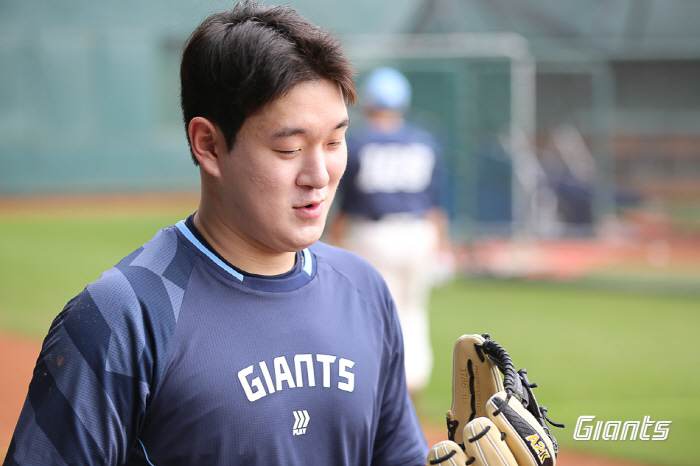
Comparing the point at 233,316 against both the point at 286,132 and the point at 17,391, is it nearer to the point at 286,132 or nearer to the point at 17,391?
the point at 286,132

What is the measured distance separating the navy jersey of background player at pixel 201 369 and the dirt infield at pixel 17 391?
9.88ft

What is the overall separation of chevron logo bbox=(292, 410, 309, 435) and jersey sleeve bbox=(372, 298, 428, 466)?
279 mm

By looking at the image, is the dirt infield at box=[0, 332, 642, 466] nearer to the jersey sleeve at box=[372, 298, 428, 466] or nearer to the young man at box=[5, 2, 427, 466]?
the jersey sleeve at box=[372, 298, 428, 466]

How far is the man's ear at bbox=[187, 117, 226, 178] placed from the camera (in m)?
1.43

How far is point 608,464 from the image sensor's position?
4188 millimetres

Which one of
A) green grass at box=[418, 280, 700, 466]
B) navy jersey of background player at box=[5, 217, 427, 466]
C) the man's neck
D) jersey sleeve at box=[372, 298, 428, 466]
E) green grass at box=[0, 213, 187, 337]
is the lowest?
green grass at box=[418, 280, 700, 466]

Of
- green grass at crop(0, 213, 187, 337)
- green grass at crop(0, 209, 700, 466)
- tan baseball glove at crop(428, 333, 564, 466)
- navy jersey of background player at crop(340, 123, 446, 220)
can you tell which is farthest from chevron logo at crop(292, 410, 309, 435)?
green grass at crop(0, 213, 187, 337)

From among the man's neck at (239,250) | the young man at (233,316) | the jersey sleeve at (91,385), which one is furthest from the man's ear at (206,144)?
the jersey sleeve at (91,385)

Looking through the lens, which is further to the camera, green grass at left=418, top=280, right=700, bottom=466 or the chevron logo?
green grass at left=418, top=280, right=700, bottom=466

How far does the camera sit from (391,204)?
5137mm

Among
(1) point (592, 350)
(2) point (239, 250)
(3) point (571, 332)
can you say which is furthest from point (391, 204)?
(2) point (239, 250)

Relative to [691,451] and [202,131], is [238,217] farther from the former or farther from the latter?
[691,451]

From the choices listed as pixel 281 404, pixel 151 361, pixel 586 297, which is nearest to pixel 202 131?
pixel 151 361

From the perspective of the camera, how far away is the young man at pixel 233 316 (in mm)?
1285
